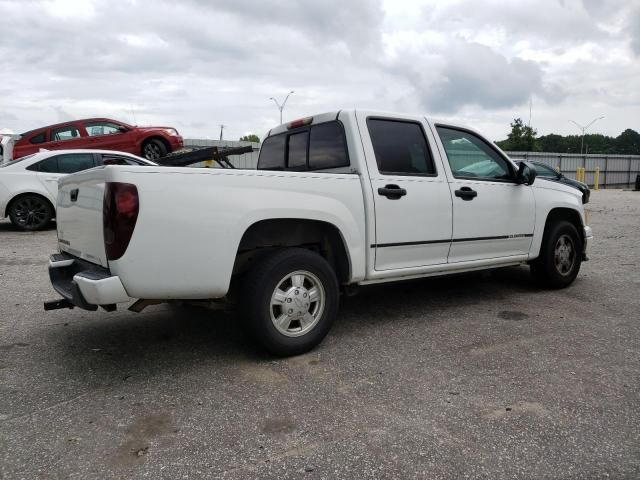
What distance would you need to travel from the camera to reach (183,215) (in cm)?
295

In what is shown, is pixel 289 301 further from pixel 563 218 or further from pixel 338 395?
pixel 563 218

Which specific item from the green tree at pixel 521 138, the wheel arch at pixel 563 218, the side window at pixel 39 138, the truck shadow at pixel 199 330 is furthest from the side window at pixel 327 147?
the green tree at pixel 521 138

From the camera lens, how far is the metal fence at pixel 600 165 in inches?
1294

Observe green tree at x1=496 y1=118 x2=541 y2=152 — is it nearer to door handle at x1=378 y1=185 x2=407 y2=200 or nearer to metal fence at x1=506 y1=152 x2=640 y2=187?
metal fence at x1=506 y1=152 x2=640 y2=187

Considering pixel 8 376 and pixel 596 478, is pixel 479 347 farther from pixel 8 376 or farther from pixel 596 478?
pixel 8 376

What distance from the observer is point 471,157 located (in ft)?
15.5

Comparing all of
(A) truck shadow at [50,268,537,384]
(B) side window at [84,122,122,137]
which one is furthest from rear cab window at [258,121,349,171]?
(B) side window at [84,122,122,137]

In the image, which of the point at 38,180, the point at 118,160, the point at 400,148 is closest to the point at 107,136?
the point at 38,180

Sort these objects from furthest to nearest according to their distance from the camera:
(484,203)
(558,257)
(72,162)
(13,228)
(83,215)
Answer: (13,228), (72,162), (558,257), (484,203), (83,215)

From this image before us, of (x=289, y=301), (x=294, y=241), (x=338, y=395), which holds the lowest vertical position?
(x=338, y=395)

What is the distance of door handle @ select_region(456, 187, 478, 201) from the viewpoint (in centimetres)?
438

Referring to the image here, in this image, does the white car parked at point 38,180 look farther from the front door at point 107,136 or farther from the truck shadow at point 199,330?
the truck shadow at point 199,330

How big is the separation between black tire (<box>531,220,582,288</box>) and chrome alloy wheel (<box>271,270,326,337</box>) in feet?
9.54

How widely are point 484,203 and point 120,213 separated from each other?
3.16m
